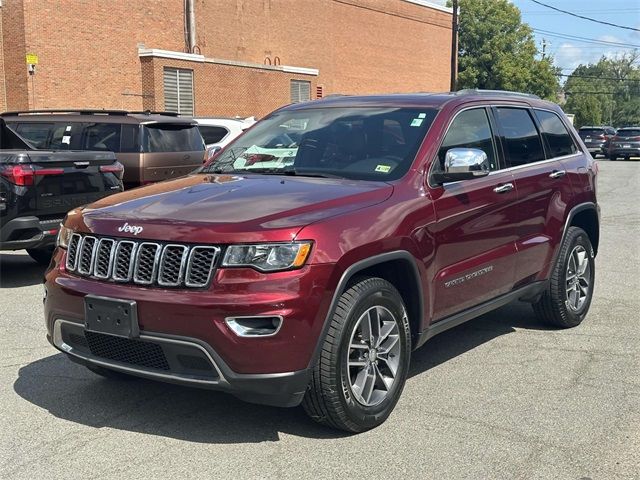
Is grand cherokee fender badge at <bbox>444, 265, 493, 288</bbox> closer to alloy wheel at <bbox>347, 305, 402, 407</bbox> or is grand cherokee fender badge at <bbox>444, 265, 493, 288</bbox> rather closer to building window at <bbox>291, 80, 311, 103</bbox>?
alloy wheel at <bbox>347, 305, 402, 407</bbox>

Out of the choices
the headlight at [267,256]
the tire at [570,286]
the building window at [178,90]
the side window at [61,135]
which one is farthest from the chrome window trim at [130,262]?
the building window at [178,90]

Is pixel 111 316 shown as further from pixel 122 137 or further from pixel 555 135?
pixel 122 137

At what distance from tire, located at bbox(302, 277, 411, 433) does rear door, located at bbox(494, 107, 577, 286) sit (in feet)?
5.23

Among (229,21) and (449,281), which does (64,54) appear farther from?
(449,281)

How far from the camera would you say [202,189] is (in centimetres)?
451

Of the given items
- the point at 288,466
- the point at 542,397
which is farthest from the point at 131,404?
the point at 542,397

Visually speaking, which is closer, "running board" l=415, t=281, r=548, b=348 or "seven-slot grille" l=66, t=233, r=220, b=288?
"seven-slot grille" l=66, t=233, r=220, b=288

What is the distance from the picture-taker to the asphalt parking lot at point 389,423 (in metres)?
3.77

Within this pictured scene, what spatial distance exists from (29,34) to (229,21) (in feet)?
36.6

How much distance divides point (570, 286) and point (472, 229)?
73.4 inches

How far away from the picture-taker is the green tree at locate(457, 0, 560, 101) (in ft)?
200

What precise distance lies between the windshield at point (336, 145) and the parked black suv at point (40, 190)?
322 cm

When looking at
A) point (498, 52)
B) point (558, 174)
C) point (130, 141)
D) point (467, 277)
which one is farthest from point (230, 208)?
point (498, 52)

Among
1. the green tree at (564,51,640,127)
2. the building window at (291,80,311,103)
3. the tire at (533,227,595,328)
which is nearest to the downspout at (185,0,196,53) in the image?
the building window at (291,80,311,103)
